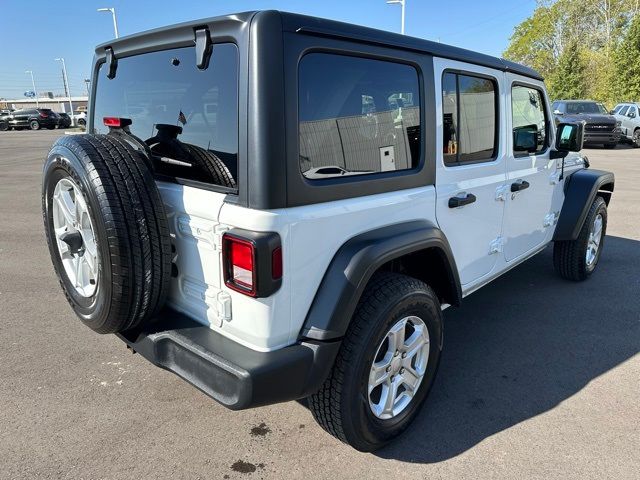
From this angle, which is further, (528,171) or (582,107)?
(582,107)

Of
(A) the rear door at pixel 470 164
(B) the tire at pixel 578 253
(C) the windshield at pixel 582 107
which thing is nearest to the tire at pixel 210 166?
(A) the rear door at pixel 470 164

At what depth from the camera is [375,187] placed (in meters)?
2.23

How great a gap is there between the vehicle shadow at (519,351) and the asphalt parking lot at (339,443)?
11 millimetres

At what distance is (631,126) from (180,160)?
69.2 ft

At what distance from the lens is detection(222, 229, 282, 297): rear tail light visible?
70.9 inches

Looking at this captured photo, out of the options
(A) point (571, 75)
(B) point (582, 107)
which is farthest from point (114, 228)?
(A) point (571, 75)

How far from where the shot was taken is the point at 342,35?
2.00 metres

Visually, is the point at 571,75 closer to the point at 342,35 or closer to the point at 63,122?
the point at 342,35

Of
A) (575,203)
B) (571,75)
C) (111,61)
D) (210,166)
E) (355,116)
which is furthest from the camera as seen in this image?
(571,75)

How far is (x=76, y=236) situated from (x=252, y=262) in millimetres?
989

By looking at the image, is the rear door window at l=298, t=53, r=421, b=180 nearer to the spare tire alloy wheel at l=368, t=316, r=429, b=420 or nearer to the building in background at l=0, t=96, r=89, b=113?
the spare tire alloy wheel at l=368, t=316, r=429, b=420

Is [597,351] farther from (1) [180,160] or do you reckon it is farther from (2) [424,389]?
(1) [180,160]

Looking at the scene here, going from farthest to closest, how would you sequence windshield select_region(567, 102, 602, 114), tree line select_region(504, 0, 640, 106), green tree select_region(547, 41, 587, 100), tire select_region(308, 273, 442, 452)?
1. green tree select_region(547, 41, 587, 100)
2. tree line select_region(504, 0, 640, 106)
3. windshield select_region(567, 102, 602, 114)
4. tire select_region(308, 273, 442, 452)

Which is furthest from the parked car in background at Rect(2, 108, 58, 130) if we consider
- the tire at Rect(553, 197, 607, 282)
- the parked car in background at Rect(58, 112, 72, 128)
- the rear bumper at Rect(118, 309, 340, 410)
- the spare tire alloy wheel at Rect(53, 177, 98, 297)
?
the rear bumper at Rect(118, 309, 340, 410)
